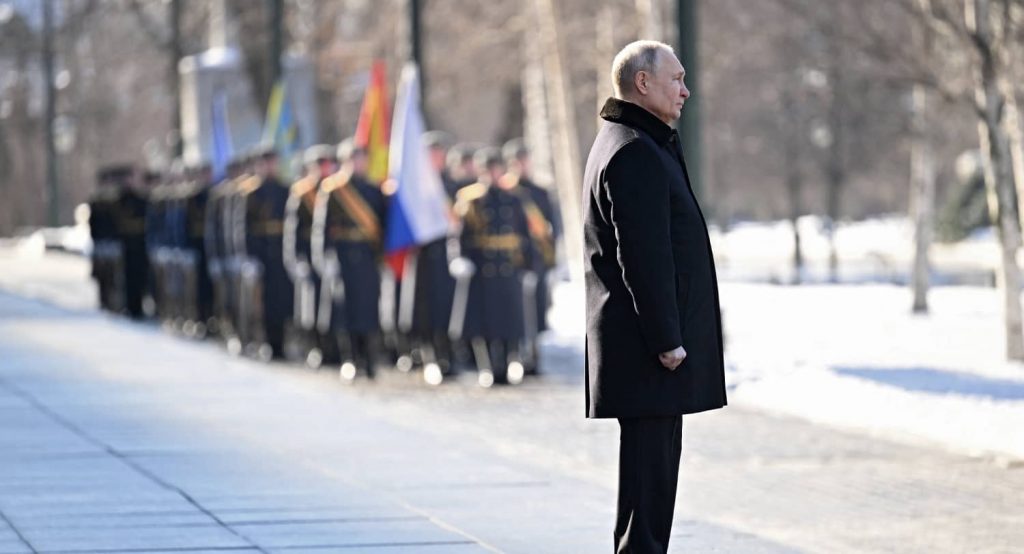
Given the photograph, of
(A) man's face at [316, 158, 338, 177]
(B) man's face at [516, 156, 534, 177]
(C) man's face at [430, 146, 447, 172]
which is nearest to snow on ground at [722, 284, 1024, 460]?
(B) man's face at [516, 156, 534, 177]

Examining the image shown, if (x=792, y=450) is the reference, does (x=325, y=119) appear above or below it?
above

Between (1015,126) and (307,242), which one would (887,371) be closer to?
(307,242)

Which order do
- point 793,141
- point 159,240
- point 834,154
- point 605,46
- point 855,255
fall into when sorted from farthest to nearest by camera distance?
point 855,255 → point 793,141 → point 834,154 → point 605,46 → point 159,240

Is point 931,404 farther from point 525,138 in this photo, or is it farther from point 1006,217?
point 525,138

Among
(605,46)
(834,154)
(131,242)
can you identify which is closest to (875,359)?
(131,242)

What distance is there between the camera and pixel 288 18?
46594 millimetres

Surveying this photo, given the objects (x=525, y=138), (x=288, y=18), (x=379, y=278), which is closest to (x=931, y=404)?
(x=379, y=278)

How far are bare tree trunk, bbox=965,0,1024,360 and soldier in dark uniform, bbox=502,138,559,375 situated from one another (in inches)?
137

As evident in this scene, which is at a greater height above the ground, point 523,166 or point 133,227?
Answer: point 523,166

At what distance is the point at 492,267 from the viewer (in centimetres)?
1908

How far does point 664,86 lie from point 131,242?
2316 centimetres

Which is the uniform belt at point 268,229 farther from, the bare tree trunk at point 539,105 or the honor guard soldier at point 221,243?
the bare tree trunk at point 539,105

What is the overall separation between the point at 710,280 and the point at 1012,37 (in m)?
13.5

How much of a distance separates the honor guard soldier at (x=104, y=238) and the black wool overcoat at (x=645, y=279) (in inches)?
897
